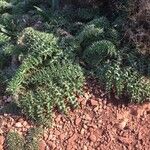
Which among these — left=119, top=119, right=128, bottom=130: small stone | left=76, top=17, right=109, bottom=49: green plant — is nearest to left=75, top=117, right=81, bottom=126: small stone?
left=119, top=119, right=128, bottom=130: small stone

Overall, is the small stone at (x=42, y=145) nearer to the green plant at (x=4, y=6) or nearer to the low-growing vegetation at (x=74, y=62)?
the low-growing vegetation at (x=74, y=62)

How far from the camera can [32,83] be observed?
7.02 metres

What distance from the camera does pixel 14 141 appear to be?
6.55 meters

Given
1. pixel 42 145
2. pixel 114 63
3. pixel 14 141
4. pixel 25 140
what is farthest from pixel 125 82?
pixel 14 141

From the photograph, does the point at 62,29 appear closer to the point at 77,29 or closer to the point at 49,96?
the point at 77,29

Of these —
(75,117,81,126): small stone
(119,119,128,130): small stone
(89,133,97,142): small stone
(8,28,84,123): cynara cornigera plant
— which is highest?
(8,28,84,123): cynara cornigera plant

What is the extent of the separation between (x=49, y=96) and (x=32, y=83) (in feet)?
1.26

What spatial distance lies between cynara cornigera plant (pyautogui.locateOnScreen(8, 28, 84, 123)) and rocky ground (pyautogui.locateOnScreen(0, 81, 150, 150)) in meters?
0.18

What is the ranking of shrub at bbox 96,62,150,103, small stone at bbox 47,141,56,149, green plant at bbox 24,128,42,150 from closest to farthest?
green plant at bbox 24,128,42,150 → small stone at bbox 47,141,56,149 → shrub at bbox 96,62,150,103

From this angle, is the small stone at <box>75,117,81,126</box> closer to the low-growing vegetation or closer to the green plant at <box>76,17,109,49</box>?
the low-growing vegetation

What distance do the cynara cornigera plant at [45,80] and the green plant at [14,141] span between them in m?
0.36

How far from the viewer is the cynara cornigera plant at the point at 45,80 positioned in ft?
22.2

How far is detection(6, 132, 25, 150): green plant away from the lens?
6488mm

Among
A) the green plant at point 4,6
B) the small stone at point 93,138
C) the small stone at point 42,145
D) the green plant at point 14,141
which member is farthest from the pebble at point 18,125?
the green plant at point 4,6
